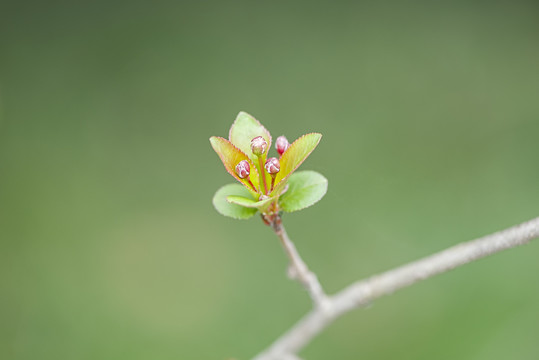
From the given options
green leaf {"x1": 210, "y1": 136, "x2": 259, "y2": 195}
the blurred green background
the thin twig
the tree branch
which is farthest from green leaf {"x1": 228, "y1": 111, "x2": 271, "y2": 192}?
the blurred green background

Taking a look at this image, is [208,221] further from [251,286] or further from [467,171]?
[467,171]

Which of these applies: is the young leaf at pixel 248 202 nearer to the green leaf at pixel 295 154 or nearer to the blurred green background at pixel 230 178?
the green leaf at pixel 295 154

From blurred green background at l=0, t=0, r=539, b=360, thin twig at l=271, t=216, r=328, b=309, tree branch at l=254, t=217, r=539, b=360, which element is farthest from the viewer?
blurred green background at l=0, t=0, r=539, b=360

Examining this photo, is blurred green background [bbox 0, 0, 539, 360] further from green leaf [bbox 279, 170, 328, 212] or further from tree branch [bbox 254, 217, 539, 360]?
green leaf [bbox 279, 170, 328, 212]

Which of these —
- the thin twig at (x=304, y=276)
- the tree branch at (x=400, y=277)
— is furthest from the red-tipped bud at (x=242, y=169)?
the tree branch at (x=400, y=277)

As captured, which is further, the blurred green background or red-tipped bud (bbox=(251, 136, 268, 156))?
the blurred green background

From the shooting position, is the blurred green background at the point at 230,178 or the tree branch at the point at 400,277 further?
the blurred green background at the point at 230,178

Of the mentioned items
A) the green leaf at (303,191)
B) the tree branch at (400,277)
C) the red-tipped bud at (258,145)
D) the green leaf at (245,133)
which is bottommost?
the tree branch at (400,277)

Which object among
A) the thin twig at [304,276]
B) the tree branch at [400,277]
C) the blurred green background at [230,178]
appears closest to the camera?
the tree branch at [400,277]
